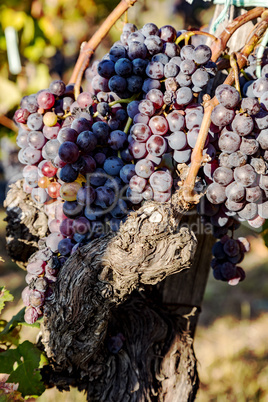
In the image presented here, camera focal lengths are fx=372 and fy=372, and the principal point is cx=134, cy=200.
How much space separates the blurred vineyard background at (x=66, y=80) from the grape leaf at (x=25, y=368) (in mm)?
728

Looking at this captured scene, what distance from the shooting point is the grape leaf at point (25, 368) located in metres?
1.00

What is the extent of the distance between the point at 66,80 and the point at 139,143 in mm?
1857

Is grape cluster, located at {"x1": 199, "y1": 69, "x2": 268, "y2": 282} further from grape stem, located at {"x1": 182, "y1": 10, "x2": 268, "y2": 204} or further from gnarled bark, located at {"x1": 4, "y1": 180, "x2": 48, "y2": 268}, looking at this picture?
gnarled bark, located at {"x1": 4, "y1": 180, "x2": 48, "y2": 268}

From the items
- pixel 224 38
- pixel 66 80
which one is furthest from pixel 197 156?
pixel 66 80

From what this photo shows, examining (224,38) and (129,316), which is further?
(129,316)

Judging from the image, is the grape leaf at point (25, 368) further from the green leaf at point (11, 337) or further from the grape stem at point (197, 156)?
the grape stem at point (197, 156)

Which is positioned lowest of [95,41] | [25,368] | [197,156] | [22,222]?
[25,368]

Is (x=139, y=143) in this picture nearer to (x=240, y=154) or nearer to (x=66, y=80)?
(x=240, y=154)

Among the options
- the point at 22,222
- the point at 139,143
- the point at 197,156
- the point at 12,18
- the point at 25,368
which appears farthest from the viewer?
the point at 12,18

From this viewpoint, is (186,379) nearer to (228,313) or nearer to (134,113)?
(134,113)

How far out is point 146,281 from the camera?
84cm

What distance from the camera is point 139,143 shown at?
0.88 meters

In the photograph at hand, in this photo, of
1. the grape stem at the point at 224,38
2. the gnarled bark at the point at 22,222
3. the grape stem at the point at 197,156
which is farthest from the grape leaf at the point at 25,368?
the grape stem at the point at 224,38

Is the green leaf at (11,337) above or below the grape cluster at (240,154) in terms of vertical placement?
below
